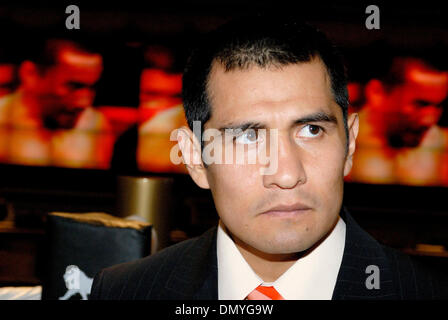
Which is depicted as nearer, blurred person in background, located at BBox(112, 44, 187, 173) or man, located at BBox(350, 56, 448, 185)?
man, located at BBox(350, 56, 448, 185)

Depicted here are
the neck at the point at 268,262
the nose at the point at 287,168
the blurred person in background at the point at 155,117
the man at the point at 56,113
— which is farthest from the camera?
the man at the point at 56,113

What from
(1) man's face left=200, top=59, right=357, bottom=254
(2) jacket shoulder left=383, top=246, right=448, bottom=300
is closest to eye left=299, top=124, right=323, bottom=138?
(1) man's face left=200, top=59, right=357, bottom=254

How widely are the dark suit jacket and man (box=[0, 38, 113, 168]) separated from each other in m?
6.88

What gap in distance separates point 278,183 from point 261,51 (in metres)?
→ 0.40

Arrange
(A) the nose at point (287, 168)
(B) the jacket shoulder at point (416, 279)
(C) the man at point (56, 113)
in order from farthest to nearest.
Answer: (C) the man at point (56, 113)
(B) the jacket shoulder at point (416, 279)
(A) the nose at point (287, 168)

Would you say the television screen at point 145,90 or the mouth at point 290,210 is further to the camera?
the television screen at point 145,90

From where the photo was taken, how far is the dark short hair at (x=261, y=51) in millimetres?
1325

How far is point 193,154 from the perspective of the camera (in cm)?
153

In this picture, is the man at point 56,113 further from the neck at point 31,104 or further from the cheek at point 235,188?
the cheek at point 235,188

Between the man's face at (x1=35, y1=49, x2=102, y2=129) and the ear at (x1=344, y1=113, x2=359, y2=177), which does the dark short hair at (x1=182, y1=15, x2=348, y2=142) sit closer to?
the ear at (x1=344, y1=113, x2=359, y2=177)

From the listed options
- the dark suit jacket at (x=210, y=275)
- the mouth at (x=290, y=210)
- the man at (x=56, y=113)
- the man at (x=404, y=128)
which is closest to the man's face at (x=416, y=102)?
the man at (x=404, y=128)

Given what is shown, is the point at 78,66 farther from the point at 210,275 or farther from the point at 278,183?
the point at 278,183

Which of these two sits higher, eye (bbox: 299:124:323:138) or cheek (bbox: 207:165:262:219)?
eye (bbox: 299:124:323:138)

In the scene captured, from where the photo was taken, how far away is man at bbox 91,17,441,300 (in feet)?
3.95
